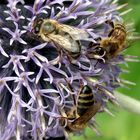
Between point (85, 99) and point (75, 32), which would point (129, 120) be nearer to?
point (85, 99)

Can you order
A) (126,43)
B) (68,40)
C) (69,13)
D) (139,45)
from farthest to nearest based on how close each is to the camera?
(139,45) → (126,43) → (69,13) → (68,40)

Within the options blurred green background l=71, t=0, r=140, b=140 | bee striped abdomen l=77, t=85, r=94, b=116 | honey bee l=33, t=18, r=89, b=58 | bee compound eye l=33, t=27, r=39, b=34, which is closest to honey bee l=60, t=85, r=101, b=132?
bee striped abdomen l=77, t=85, r=94, b=116

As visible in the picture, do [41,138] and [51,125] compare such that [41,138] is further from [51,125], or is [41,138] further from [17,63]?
[17,63]

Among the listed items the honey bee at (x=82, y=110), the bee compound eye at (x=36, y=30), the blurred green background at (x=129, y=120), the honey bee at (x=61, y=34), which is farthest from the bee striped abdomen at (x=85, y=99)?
the blurred green background at (x=129, y=120)

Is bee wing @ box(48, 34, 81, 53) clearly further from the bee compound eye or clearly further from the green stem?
the green stem

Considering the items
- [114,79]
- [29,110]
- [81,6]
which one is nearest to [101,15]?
[81,6]

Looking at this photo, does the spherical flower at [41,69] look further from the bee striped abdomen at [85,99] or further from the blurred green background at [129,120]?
the blurred green background at [129,120]
